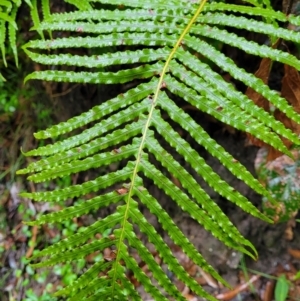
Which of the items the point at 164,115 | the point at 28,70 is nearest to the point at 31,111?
the point at 28,70

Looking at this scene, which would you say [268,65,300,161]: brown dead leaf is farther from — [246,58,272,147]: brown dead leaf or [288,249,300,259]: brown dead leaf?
[288,249,300,259]: brown dead leaf

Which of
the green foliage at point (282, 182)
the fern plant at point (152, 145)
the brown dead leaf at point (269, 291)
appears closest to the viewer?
the fern plant at point (152, 145)

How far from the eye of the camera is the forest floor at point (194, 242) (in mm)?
2480

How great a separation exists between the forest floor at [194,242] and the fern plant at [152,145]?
1222mm

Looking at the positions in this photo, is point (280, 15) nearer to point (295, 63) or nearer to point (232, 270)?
point (295, 63)

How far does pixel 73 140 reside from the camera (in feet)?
4.00

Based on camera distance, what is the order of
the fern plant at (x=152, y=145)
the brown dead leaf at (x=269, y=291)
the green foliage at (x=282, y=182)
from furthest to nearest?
the brown dead leaf at (x=269, y=291) < the green foliage at (x=282, y=182) < the fern plant at (x=152, y=145)

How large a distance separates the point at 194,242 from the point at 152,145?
153 cm

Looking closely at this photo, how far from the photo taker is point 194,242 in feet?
8.56

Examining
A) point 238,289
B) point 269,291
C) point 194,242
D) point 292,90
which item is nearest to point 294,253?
point 269,291

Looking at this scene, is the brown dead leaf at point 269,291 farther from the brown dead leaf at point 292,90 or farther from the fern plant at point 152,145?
the fern plant at point 152,145

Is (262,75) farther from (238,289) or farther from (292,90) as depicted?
(238,289)

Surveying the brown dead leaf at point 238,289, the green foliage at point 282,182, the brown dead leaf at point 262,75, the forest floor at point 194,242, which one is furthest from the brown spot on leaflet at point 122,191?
the brown dead leaf at point 238,289

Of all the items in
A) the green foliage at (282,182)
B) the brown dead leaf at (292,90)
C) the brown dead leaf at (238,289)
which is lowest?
the brown dead leaf at (238,289)
